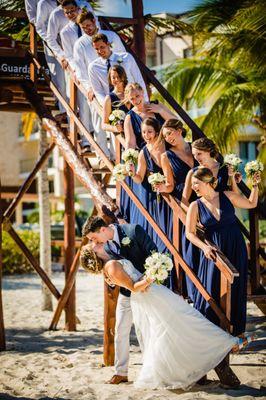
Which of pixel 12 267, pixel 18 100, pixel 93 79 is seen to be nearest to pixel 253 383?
pixel 93 79

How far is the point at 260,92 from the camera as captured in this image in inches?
588

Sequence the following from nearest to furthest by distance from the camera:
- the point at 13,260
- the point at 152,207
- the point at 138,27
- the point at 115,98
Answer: the point at 152,207
the point at 115,98
the point at 138,27
the point at 13,260

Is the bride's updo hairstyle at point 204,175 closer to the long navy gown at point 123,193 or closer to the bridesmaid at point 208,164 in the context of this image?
the bridesmaid at point 208,164

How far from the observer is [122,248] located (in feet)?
22.8

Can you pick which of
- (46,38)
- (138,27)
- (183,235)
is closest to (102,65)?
(46,38)

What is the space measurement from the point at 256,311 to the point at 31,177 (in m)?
4.71

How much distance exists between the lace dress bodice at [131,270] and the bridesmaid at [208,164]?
2.83 feet

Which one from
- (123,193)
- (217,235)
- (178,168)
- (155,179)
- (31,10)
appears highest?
(31,10)

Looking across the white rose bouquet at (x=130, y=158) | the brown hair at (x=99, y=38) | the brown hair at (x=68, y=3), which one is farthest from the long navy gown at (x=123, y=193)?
the brown hair at (x=68, y=3)

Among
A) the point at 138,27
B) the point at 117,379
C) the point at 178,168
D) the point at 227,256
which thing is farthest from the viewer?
the point at 138,27

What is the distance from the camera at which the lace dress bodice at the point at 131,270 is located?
21.9ft

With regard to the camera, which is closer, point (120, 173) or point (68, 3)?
point (120, 173)

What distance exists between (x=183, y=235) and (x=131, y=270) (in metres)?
0.76

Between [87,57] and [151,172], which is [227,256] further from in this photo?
[87,57]
